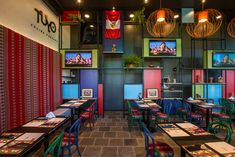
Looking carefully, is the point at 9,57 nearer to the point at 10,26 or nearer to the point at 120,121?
the point at 10,26

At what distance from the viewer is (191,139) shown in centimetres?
219

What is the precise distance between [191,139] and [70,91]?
525cm

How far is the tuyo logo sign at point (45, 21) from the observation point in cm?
494

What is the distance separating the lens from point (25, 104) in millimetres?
3832

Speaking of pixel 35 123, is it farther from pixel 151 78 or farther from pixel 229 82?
pixel 229 82

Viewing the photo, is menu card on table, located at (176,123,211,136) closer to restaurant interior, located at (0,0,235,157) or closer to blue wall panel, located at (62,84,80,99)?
restaurant interior, located at (0,0,235,157)

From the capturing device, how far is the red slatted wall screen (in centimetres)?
315

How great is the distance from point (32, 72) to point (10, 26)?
1.10 m

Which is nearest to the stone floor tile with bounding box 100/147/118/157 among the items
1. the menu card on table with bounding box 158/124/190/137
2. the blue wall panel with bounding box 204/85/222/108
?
the menu card on table with bounding box 158/124/190/137

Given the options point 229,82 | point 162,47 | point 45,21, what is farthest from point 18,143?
point 229,82

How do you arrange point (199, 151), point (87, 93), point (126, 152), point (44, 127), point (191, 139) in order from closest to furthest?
point (199, 151) < point (191, 139) < point (44, 127) < point (126, 152) < point (87, 93)

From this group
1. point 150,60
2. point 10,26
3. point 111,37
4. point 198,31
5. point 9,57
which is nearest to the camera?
point 9,57

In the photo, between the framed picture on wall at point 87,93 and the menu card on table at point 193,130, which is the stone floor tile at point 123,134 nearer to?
the menu card on table at point 193,130

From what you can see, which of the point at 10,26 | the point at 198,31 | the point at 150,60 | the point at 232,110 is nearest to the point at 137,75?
the point at 150,60
